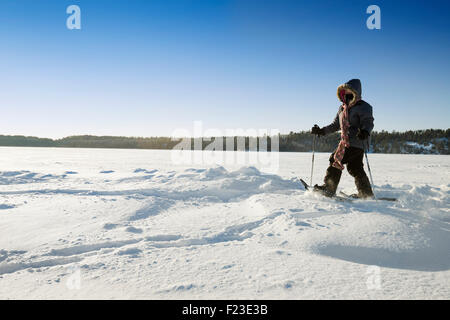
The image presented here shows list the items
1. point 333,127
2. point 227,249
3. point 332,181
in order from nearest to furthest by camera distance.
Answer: point 227,249 → point 332,181 → point 333,127

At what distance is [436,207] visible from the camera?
2.83m

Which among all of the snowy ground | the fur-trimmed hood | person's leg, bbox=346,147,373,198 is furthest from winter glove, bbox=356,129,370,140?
the snowy ground

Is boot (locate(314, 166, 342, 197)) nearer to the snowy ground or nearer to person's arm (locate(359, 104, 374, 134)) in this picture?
the snowy ground

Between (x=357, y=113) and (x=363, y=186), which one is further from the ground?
(x=357, y=113)

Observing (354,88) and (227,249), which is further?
(354,88)

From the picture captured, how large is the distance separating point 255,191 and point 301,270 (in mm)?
2944

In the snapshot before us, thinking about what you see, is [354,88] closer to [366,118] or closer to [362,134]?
[366,118]

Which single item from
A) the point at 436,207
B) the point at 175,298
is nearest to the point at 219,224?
the point at 175,298

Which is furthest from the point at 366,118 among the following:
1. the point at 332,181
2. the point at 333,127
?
the point at 332,181

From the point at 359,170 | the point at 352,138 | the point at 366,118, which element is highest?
the point at 366,118

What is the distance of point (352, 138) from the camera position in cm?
334

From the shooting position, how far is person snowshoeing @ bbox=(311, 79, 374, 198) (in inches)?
128

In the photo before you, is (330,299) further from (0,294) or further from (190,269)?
(0,294)

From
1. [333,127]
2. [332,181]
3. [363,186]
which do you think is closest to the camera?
[363,186]
